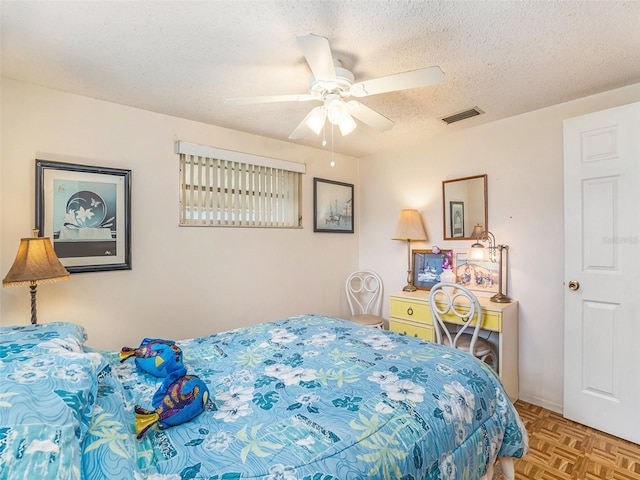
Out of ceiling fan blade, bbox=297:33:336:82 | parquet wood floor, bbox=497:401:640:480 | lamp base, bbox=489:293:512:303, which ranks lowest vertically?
parquet wood floor, bbox=497:401:640:480

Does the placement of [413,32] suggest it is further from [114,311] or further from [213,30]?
[114,311]

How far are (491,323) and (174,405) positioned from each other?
2.31 m

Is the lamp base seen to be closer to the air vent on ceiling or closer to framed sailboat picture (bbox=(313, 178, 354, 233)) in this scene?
the air vent on ceiling

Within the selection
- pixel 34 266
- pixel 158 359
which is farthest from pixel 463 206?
pixel 34 266

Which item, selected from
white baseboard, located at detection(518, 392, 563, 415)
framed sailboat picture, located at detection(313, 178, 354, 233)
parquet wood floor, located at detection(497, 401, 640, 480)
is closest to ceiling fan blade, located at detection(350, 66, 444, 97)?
framed sailboat picture, located at detection(313, 178, 354, 233)

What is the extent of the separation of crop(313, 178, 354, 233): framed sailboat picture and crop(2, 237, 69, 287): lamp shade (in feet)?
7.40

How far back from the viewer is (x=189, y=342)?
184 centimetres

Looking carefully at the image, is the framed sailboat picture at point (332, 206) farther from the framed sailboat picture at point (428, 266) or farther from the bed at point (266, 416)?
the bed at point (266, 416)

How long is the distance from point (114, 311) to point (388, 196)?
2.87m

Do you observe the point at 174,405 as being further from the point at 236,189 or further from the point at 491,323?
the point at 491,323

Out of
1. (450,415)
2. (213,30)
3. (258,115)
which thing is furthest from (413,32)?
(450,415)

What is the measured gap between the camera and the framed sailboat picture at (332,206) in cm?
350

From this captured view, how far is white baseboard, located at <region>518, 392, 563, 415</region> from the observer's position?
2.41 metres

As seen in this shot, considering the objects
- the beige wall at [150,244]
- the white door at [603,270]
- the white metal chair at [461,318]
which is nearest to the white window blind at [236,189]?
the beige wall at [150,244]
